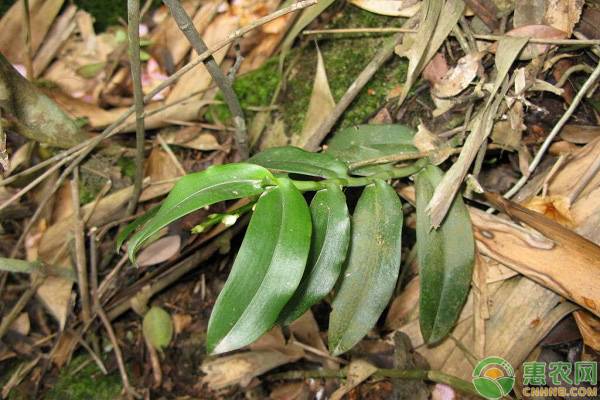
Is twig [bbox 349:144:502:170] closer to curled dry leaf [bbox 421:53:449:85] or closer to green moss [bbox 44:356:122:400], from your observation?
curled dry leaf [bbox 421:53:449:85]

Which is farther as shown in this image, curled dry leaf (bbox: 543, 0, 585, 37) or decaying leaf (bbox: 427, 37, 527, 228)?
curled dry leaf (bbox: 543, 0, 585, 37)

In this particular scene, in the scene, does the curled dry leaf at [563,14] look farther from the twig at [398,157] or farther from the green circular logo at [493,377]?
the green circular logo at [493,377]

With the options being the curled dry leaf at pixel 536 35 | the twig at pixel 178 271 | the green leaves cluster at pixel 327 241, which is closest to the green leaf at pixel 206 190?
the green leaves cluster at pixel 327 241

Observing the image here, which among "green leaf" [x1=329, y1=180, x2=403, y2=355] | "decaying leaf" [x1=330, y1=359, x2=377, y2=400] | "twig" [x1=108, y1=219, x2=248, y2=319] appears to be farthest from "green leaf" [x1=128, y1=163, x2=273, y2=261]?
"decaying leaf" [x1=330, y1=359, x2=377, y2=400]

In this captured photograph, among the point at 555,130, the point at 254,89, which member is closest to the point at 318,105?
the point at 254,89

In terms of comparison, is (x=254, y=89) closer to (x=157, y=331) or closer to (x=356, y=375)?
(x=157, y=331)
